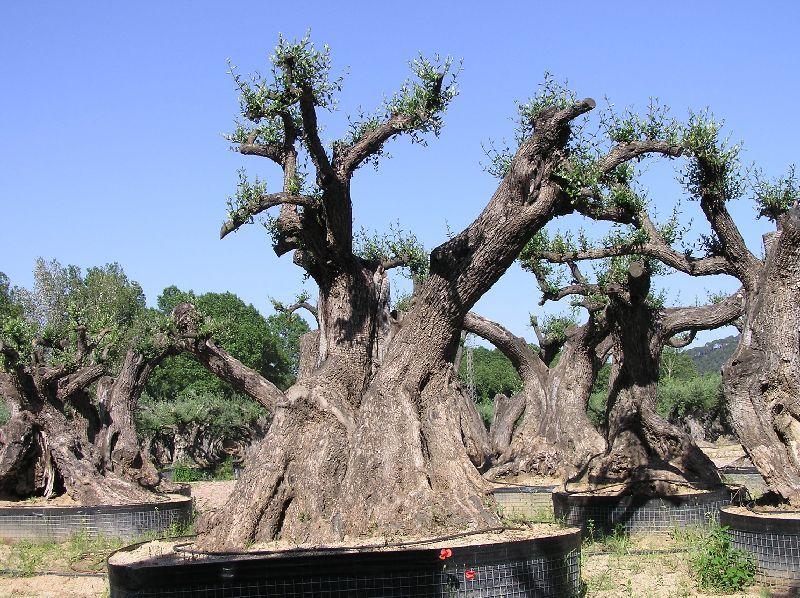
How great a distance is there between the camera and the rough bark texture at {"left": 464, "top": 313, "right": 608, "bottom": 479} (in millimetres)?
22438

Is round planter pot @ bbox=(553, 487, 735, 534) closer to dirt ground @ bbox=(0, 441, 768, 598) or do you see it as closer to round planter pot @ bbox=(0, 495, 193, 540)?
dirt ground @ bbox=(0, 441, 768, 598)

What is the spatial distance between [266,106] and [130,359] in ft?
41.7

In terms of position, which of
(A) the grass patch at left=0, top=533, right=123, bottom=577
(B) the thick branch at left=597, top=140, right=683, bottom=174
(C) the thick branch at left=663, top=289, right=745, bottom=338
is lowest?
(A) the grass patch at left=0, top=533, right=123, bottom=577

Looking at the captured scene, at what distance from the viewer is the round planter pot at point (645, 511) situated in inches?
514

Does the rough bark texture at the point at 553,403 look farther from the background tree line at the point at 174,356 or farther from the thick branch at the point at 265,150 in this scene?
the thick branch at the point at 265,150

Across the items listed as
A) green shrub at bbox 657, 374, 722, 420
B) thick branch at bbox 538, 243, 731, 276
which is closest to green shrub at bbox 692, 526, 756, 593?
thick branch at bbox 538, 243, 731, 276

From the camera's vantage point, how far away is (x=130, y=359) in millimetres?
21688

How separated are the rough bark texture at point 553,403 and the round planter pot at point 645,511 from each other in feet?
25.1

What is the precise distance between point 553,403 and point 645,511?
36.7ft

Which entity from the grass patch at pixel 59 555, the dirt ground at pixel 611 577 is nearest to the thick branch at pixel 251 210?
the dirt ground at pixel 611 577

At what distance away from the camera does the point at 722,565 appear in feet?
31.4

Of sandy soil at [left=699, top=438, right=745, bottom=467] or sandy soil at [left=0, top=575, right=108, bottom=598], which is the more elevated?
sandy soil at [left=699, top=438, right=745, bottom=467]

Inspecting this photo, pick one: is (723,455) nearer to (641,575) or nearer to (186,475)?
(186,475)

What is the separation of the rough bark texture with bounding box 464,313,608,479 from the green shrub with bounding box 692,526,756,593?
444 inches
